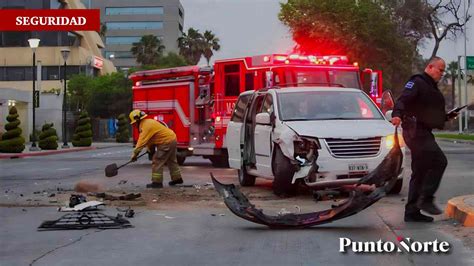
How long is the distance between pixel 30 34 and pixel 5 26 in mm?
38312

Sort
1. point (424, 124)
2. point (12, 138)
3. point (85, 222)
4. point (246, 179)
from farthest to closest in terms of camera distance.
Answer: point (12, 138) → point (246, 179) → point (85, 222) → point (424, 124)

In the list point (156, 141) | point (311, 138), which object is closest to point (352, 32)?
point (156, 141)

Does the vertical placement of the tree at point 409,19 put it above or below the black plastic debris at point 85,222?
above

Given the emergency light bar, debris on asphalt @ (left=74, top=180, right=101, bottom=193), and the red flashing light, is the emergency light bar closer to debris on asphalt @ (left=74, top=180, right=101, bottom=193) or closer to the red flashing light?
the red flashing light

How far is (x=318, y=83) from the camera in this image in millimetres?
17297

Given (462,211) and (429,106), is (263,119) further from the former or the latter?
(462,211)

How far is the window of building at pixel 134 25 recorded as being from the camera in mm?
119812

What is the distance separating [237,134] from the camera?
45.8ft

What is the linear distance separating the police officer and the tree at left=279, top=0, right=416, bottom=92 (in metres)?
34.4

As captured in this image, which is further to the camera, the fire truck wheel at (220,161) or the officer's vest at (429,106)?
the fire truck wheel at (220,161)

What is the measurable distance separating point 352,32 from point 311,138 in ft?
112

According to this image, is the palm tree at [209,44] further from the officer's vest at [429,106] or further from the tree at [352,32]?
the officer's vest at [429,106]

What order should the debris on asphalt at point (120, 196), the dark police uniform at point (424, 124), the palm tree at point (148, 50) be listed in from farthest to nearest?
the palm tree at point (148, 50), the debris on asphalt at point (120, 196), the dark police uniform at point (424, 124)

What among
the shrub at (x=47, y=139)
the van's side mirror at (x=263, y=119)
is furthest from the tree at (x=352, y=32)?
the van's side mirror at (x=263, y=119)
